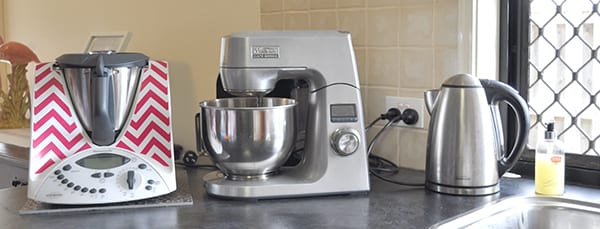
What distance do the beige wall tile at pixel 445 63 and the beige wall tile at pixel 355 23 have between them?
0.74 ft

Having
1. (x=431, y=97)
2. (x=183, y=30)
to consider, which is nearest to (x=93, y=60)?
(x=431, y=97)

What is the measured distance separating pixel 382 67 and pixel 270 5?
1.41 ft

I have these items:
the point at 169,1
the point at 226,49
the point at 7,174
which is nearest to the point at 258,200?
the point at 226,49

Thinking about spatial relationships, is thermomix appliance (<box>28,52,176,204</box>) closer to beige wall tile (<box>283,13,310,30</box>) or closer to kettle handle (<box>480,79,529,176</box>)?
beige wall tile (<box>283,13,310,30</box>)

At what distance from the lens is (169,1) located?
2207 mm

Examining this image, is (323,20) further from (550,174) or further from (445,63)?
(550,174)

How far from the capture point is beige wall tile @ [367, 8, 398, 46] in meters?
1.71

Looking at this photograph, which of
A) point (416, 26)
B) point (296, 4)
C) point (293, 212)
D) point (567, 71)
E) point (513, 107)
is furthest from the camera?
point (296, 4)

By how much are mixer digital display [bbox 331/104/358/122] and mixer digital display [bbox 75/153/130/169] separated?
0.44 meters

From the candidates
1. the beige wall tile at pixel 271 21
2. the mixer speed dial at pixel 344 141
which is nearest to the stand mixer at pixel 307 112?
the mixer speed dial at pixel 344 141

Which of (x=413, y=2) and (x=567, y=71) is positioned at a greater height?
(x=413, y=2)

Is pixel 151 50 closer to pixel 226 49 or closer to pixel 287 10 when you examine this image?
pixel 287 10

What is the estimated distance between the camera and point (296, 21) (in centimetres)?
193

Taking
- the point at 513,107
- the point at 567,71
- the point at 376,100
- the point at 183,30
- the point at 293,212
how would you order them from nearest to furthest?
the point at 293,212 → the point at 513,107 → the point at 567,71 → the point at 376,100 → the point at 183,30
